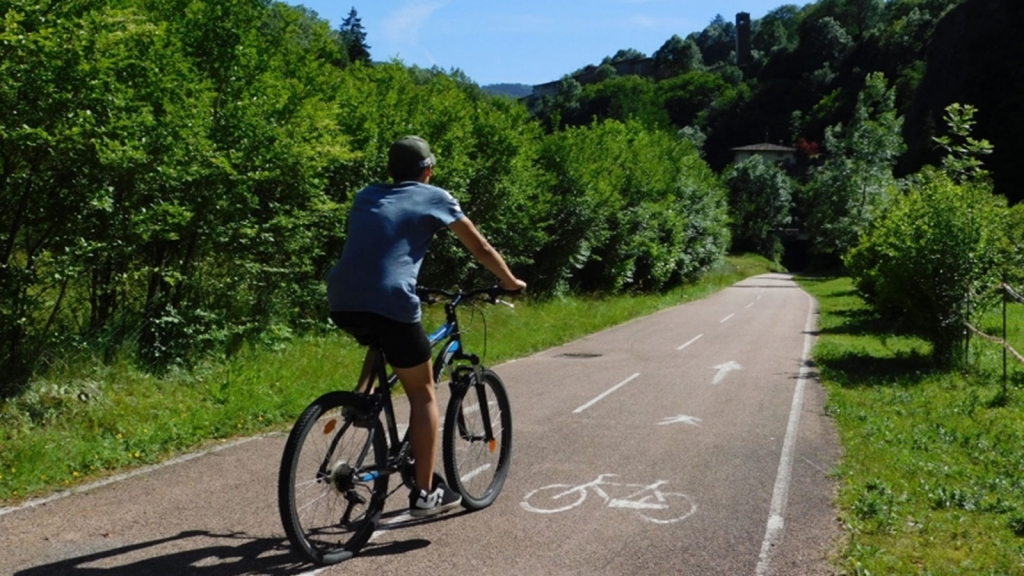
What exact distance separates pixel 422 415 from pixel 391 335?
53cm

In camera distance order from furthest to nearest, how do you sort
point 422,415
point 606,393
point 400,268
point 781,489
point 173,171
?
point 606,393
point 173,171
point 781,489
point 422,415
point 400,268

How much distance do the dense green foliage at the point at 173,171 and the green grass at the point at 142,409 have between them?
28cm

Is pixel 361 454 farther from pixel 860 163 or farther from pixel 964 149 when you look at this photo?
pixel 860 163

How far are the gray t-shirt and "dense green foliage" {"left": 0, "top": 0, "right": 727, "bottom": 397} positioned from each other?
374cm

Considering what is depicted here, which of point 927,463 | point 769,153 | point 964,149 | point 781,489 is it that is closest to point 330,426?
point 781,489

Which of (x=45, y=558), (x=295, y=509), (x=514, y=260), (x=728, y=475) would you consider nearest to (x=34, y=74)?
(x=45, y=558)

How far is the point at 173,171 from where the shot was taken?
9.02m

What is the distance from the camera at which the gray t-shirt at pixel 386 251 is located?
4863 millimetres

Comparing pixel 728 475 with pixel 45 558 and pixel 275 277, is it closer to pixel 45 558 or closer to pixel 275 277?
pixel 45 558

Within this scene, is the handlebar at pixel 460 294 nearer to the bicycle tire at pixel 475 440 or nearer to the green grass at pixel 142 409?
the green grass at pixel 142 409

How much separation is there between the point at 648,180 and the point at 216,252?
28.1 metres

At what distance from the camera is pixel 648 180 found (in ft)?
123

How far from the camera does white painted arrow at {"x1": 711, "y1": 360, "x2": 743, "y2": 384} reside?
1416cm

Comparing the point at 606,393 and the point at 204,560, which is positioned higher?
the point at 204,560
